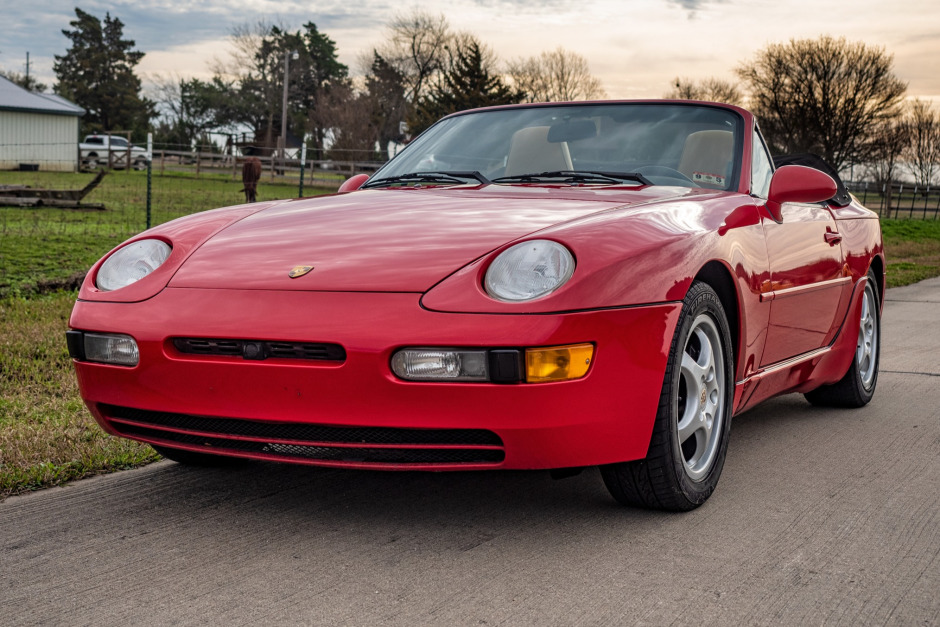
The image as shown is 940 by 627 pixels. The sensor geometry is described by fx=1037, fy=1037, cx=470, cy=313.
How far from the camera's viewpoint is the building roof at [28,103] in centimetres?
4269

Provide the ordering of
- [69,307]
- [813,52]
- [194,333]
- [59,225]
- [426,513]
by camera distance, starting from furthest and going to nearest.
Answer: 1. [813,52]
2. [59,225]
3. [69,307]
4. [426,513]
5. [194,333]

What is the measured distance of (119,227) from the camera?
14625mm

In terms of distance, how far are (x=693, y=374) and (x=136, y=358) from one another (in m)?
1.68

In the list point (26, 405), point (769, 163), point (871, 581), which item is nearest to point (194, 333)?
point (871, 581)

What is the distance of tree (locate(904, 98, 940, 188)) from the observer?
170 ft

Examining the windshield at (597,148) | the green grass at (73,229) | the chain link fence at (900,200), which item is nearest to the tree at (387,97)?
the chain link fence at (900,200)

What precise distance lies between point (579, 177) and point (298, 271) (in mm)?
1363

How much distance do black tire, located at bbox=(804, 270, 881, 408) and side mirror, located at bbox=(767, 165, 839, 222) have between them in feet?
4.11

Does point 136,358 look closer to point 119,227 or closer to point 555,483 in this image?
point 555,483

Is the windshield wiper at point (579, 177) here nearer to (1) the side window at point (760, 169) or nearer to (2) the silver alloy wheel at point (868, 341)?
(1) the side window at point (760, 169)

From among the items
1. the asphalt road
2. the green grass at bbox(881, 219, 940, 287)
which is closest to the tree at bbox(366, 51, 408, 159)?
the green grass at bbox(881, 219, 940, 287)

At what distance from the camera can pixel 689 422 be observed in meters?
3.23

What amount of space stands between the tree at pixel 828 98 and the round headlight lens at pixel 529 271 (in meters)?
44.9

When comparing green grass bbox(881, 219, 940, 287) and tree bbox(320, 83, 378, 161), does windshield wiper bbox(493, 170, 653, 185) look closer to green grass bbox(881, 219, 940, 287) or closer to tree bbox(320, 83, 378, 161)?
green grass bbox(881, 219, 940, 287)
